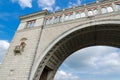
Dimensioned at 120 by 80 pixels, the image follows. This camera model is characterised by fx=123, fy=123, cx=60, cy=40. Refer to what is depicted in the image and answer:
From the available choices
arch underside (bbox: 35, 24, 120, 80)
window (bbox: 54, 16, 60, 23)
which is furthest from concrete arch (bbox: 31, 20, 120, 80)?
window (bbox: 54, 16, 60, 23)

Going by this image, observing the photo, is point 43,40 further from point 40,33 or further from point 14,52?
point 14,52

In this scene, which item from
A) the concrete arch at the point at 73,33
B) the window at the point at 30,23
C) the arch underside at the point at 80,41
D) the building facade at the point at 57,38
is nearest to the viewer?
the concrete arch at the point at 73,33

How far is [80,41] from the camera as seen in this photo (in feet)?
53.3

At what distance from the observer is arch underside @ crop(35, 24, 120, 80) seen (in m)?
14.0

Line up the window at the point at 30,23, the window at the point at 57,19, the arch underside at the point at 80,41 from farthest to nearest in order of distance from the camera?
the window at the point at 30,23 → the window at the point at 57,19 → the arch underside at the point at 80,41

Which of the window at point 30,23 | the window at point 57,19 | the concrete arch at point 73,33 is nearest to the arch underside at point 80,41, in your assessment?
the concrete arch at point 73,33

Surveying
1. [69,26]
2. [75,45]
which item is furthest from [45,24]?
[75,45]

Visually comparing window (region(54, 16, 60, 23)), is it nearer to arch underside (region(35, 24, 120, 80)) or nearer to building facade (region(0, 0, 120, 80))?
building facade (region(0, 0, 120, 80))

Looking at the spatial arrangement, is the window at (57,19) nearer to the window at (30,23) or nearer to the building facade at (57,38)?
the building facade at (57,38)

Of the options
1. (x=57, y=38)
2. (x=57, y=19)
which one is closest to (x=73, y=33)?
(x=57, y=38)

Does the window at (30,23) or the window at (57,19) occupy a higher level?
the window at (30,23)

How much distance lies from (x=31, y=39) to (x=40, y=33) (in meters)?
1.42

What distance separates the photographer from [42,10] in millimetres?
17766

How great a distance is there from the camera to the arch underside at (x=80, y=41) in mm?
13961
